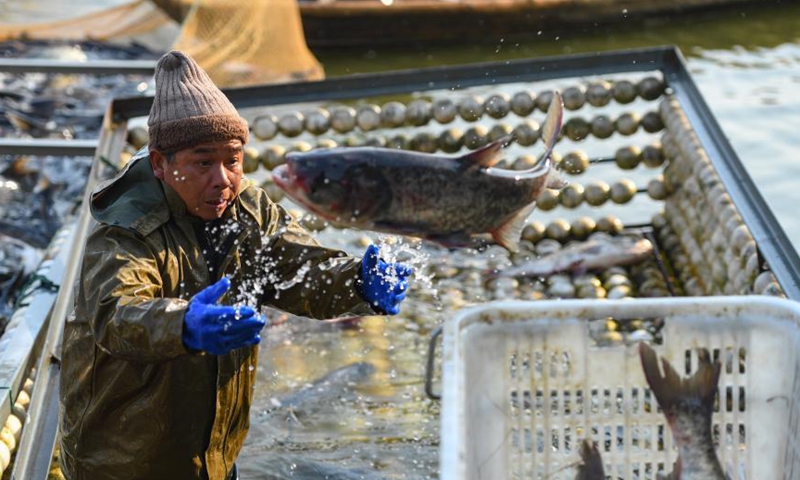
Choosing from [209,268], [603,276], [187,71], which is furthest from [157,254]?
[603,276]

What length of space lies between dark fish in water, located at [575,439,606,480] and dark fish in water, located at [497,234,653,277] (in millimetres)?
3614

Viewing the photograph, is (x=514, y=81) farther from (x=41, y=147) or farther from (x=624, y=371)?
(x=624, y=371)

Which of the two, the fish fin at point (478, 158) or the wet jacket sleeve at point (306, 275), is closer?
the fish fin at point (478, 158)

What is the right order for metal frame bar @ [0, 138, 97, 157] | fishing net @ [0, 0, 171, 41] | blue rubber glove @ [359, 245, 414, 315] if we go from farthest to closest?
1. fishing net @ [0, 0, 171, 41]
2. metal frame bar @ [0, 138, 97, 157]
3. blue rubber glove @ [359, 245, 414, 315]

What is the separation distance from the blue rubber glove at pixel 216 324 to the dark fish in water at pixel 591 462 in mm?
941

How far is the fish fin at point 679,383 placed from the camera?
9.57ft

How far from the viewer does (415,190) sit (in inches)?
107

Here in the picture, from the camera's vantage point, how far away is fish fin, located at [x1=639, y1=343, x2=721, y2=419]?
9.57 ft

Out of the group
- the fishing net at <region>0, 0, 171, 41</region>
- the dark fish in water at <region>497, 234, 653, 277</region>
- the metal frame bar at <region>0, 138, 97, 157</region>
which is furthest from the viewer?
the fishing net at <region>0, 0, 171, 41</region>

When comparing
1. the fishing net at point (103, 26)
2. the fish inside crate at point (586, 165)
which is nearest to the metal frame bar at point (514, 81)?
the fish inside crate at point (586, 165)

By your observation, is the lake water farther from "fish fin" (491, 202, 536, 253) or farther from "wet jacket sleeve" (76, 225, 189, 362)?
"wet jacket sleeve" (76, 225, 189, 362)

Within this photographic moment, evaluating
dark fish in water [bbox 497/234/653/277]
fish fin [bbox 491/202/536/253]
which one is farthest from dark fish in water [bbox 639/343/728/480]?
dark fish in water [bbox 497/234/653/277]

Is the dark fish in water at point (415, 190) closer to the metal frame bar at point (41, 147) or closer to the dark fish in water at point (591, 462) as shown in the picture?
the dark fish in water at point (591, 462)

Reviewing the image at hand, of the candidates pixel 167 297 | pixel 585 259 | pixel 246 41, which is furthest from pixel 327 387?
pixel 246 41
